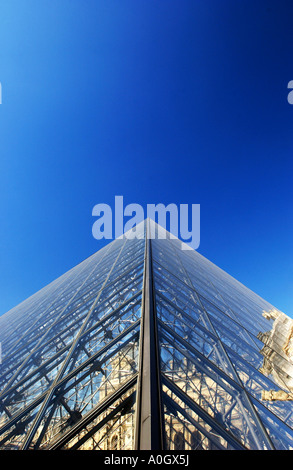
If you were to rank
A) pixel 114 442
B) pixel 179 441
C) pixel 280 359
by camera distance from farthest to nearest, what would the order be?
1. pixel 280 359
2. pixel 114 442
3. pixel 179 441

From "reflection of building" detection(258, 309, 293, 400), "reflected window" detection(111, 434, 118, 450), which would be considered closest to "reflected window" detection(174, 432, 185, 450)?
"reflected window" detection(111, 434, 118, 450)

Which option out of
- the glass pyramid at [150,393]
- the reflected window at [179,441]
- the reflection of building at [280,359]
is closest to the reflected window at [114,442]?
the glass pyramid at [150,393]

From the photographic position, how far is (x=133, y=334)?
151 inches

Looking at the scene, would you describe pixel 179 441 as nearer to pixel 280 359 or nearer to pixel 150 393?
pixel 150 393

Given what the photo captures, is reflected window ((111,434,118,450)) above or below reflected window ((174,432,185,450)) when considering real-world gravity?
below

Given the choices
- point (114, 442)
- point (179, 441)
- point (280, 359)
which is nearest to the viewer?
point (179, 441)

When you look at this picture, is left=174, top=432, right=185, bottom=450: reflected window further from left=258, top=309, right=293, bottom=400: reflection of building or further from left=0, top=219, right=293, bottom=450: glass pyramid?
left=258, top=309, right=293, bottom=400: reflection of building

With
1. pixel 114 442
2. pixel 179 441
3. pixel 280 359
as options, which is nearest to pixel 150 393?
pixel 179 441

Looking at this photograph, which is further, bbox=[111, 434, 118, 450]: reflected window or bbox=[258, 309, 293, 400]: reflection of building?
bbox=[258, 309, 293, 400]: reflection of building

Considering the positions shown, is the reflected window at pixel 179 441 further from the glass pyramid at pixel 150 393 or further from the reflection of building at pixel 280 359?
the reflection of building at pixel 280 359

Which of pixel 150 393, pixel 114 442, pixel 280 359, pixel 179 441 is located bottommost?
pixel 114 442

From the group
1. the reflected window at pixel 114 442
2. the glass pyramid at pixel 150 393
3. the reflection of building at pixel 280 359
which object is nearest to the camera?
the glass pyramid at pixel 150 393
